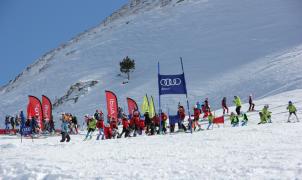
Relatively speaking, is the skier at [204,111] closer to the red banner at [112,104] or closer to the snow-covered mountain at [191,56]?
the red banner at [112,104]

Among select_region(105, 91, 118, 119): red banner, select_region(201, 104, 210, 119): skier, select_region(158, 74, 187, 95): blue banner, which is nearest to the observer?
select_region(158, 74, 187, 95): blue banner

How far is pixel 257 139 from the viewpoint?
50.0 feet

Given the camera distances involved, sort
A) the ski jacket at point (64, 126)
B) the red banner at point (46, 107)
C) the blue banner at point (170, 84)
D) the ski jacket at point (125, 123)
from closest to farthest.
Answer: the blue banner at point (170, 84)
the ski jacket at point (64, 126)
the ski jacket at point (125, 123)
the red banner at point (46, 107)

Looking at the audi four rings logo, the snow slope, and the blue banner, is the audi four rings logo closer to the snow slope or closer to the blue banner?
the blue banner

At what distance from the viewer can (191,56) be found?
57.7 metres

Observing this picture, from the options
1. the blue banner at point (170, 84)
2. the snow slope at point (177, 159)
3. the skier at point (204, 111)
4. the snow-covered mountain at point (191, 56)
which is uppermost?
the snow-covered mountain at point (191, 56)

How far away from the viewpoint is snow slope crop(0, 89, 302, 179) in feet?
33.9

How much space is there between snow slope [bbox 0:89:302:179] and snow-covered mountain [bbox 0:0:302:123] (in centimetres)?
2039

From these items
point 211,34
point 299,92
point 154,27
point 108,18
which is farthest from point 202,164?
point 108,18

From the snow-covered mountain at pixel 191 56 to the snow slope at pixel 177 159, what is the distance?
20389 millimetres

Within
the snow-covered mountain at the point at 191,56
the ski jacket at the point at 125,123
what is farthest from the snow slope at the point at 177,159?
the snow-covered mountain at the point at 191,56

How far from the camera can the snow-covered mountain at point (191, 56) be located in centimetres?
4309

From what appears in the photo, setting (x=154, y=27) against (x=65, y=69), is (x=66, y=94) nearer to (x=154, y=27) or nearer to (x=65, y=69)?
(x=65, y=69)

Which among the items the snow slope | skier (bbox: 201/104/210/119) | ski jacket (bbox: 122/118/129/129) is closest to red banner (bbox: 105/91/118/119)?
skier (bbox: 201/104/210/119)
